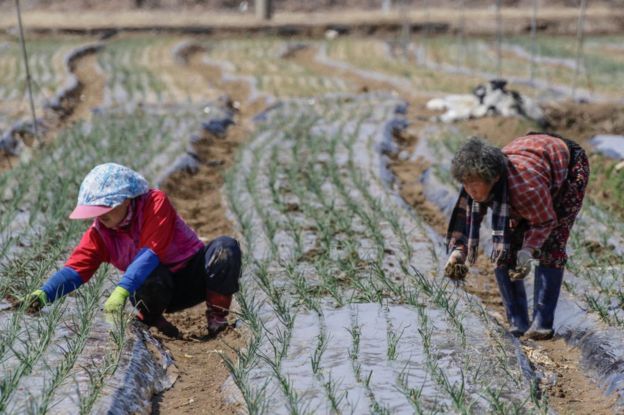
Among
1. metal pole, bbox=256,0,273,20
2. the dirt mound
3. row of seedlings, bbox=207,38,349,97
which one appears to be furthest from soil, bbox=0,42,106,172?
metal pole, bbox=256,0,273,20

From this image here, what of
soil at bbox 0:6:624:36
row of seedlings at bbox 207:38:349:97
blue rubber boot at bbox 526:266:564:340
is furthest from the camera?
soil at bbox 0:6:624:36

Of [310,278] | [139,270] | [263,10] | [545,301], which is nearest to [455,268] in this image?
[545,301]

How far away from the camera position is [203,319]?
4.48 m

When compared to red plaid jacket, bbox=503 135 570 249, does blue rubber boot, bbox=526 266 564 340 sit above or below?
below

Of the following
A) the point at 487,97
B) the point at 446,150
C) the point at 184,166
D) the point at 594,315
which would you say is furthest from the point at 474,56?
the point at 594,315

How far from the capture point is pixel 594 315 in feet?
12.8

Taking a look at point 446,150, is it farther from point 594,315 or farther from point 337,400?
point 337,400

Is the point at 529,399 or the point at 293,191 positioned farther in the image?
the point at 293,191

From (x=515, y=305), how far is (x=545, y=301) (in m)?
0.20

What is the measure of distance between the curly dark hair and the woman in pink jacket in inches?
44.4

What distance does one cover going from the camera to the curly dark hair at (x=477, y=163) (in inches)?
132

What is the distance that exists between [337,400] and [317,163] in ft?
15.1

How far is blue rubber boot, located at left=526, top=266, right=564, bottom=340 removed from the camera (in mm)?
3797

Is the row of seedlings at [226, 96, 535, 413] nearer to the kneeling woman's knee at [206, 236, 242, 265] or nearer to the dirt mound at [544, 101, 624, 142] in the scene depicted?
the kneeling woman's knee at [206, 236, 242, 265]
